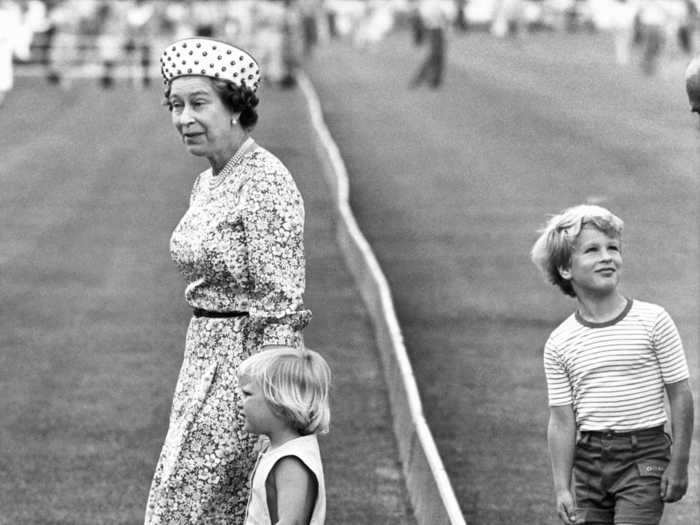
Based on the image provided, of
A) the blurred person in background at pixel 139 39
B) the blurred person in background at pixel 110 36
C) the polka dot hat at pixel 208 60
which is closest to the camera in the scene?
the polka dot hat at pixel 208 60

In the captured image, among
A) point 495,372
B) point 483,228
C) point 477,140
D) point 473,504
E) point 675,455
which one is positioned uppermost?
point 675,455

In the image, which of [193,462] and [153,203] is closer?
[193,462]

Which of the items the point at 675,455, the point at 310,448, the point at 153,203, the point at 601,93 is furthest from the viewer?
the point at 601,93

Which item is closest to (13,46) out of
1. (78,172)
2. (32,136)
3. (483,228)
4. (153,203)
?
(32,136)

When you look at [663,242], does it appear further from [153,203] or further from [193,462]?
[193,462]

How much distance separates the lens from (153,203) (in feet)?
80.8

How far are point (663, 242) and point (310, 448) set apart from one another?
51.2 ft

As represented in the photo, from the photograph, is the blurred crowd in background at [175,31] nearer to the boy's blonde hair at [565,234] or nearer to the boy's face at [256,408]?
the boy's blonde hair at [565,234]

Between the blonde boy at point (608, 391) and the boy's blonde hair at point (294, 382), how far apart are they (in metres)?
1.21

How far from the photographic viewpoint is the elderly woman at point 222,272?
523 cm

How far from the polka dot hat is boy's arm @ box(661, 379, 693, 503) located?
1.83 metres

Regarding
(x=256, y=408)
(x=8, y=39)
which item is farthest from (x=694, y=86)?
(x=8, y=39)

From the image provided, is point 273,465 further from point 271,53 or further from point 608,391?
point 271,53

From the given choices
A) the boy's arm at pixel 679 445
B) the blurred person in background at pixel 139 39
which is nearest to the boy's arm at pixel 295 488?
the boy's arm at pixel 679 445
